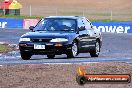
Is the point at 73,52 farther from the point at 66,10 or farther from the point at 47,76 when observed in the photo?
the point at 66,10

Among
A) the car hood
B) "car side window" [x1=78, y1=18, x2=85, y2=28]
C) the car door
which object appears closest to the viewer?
the car hood

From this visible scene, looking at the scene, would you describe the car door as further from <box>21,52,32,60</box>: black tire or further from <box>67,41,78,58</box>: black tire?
<box>21,52,32,60</box>: black tire

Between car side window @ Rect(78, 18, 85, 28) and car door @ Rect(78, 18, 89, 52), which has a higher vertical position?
car side window @ Rect(78, 18, 85, 28)

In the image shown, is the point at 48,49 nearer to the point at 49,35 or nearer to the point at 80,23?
the point at 49,35

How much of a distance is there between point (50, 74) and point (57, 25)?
6486mm

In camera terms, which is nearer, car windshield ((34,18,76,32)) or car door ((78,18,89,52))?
car windshield ((34,18,76,32))

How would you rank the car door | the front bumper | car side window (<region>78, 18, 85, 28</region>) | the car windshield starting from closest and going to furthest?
the front bumper < the car windshield < the car door < car side window (<region>78, 18, 85, 28</region>)

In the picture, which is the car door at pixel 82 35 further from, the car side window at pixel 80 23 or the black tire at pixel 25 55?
the black tire at pixel 25 55

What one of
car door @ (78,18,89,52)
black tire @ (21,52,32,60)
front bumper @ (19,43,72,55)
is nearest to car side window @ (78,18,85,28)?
car door @ (78,18,89,52)

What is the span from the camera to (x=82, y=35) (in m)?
19.0

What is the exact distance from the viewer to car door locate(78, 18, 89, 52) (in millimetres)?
18852

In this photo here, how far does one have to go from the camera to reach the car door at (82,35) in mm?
18852

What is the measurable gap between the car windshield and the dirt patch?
407 cm

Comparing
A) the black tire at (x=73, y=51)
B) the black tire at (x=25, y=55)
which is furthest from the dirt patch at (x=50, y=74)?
the black tire at (x=25, y=55)
